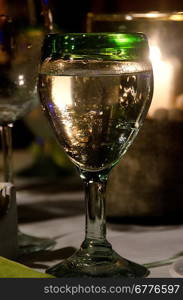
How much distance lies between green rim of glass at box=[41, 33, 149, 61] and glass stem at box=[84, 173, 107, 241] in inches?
4.4

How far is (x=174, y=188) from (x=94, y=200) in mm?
176

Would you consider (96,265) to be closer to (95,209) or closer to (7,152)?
(95,209)

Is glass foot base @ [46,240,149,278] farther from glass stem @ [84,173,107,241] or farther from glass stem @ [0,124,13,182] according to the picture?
glass stem @ [0,124,13,182]

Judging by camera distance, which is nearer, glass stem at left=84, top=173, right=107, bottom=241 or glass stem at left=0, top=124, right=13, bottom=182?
glass stem at left=84, top=173, right=107, bottom=241

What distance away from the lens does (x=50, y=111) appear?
58 cm

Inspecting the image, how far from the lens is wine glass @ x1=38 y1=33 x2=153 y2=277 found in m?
0.56

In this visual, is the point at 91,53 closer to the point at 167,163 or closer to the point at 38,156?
the point at 167,163

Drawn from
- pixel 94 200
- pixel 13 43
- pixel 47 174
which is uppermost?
pixel 13 43

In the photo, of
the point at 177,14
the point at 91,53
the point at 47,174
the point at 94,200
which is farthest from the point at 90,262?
the point at 47,174

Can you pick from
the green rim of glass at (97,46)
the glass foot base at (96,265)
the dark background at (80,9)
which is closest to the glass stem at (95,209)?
the glass foot base at (96,265)

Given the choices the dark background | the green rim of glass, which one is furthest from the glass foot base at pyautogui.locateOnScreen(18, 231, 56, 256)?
the dark background

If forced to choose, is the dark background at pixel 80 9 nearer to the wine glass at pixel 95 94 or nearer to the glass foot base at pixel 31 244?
the glass foot base at pixel 31 244

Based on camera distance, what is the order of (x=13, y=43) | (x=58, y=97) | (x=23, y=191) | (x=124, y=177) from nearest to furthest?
(x=58, y=97) → (x=13, y=43) → (x=124, y=177) → (x=23, y=191)

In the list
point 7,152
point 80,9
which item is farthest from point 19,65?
point 80,9
